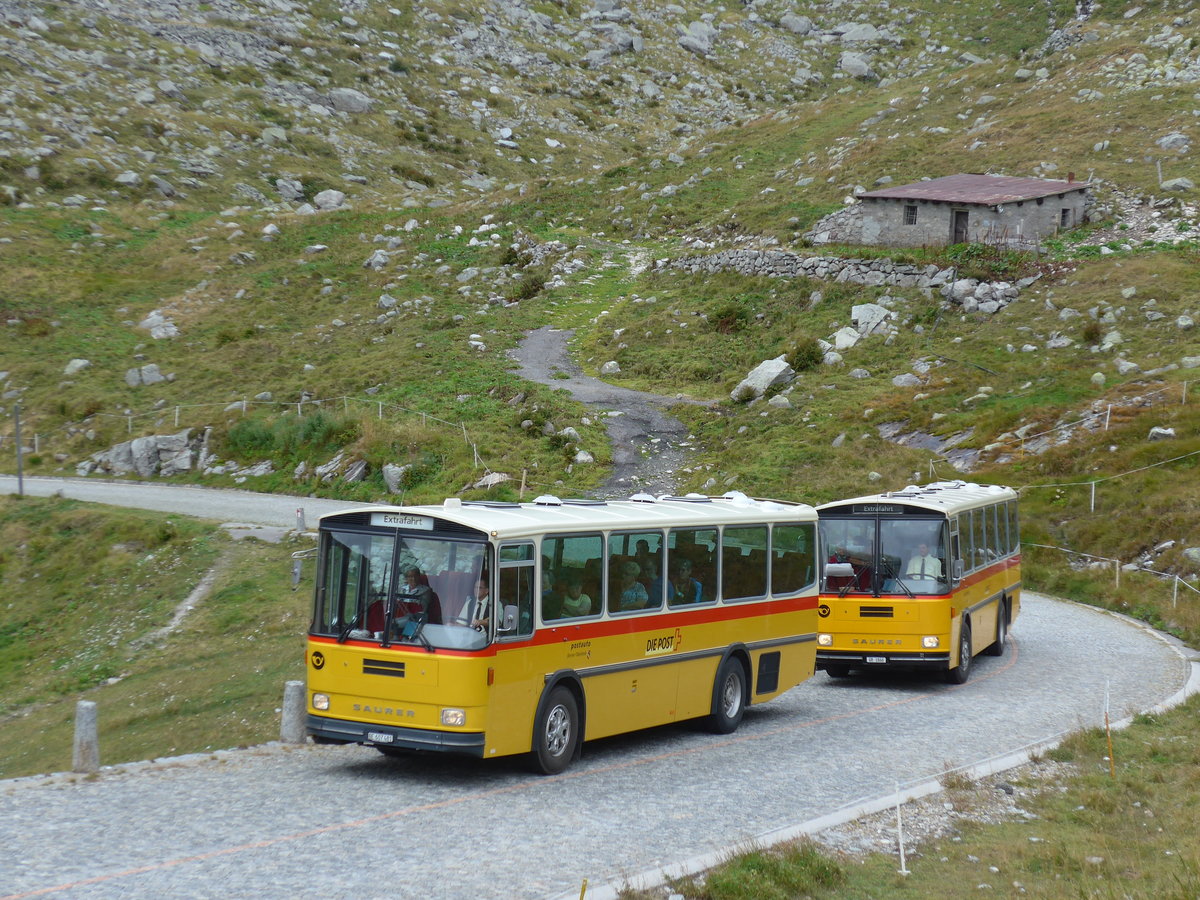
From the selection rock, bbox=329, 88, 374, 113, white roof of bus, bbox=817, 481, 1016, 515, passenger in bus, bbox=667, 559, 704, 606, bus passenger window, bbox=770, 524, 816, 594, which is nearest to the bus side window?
passenger in bus, bbox=667, 559, 704, 606

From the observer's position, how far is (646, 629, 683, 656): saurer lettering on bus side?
565 inches

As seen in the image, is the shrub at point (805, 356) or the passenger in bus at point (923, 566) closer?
the passenger in bus at point (923, 566)

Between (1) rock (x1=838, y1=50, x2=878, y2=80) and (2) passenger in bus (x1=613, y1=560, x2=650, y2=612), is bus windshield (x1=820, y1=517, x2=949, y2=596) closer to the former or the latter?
(2) passenger in bus (x1=613, y1=560, x2=650, y2=612)

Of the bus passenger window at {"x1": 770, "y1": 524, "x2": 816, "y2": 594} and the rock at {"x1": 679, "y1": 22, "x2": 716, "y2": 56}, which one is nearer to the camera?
the bus passenger window at {"x1": 770, "y1": 524, "x2": 816, "y2": 594}

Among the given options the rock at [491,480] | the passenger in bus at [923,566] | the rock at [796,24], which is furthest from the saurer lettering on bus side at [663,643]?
the rock at [796,24]

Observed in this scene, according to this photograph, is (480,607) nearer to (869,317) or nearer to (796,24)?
(869,317)

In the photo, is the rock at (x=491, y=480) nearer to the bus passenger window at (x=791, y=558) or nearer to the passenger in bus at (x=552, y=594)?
the bus passenger window at (x=791, y=558)

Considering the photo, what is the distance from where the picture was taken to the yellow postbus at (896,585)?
18734 millimetres

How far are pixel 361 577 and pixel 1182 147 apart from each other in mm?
52409

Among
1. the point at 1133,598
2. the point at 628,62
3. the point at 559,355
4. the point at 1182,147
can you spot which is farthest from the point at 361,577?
the point at 628,62

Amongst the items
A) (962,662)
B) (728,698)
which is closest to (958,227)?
(962,662)

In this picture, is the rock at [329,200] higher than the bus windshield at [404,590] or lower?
higher

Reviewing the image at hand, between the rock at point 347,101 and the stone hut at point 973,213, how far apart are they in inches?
1649

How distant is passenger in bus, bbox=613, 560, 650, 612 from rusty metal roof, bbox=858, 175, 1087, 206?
36.3 metres
